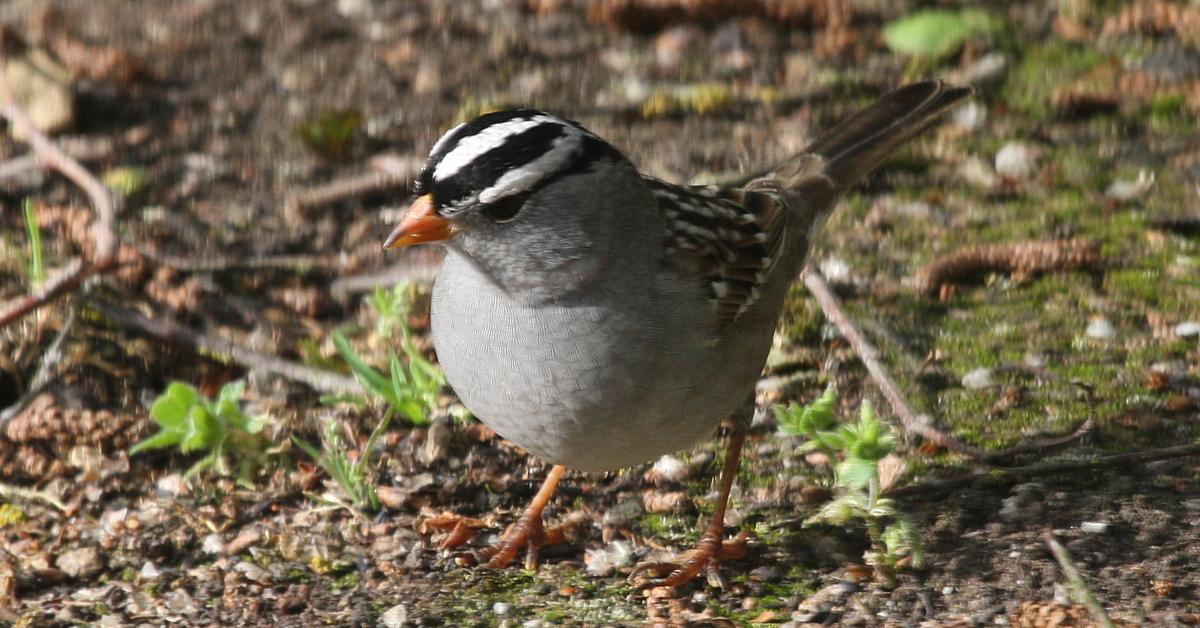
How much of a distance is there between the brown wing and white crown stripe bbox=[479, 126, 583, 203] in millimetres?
427

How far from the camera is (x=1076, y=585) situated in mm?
3402

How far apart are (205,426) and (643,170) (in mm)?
2313

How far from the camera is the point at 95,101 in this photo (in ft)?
20.6

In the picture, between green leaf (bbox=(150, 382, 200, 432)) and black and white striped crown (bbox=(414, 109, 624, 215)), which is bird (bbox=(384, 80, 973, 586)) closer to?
black and white striped crown (bbox=(414, 109, 624, 215))

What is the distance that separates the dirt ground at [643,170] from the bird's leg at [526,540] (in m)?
0.06

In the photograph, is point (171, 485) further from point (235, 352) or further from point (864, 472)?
point (864, 472)

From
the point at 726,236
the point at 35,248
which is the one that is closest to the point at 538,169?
the point at 726,236

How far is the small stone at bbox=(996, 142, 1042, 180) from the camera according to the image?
570 cm

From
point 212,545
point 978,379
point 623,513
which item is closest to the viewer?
point 212,545

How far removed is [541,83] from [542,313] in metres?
2.96

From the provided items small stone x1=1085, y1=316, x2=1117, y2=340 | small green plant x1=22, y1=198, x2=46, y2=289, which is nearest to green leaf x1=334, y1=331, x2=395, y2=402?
small green plant x1=22, y1=198, x2=46, y2=289

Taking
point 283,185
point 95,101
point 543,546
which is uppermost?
point 95,101

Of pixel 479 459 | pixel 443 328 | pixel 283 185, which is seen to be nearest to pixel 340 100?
pixel 283 185

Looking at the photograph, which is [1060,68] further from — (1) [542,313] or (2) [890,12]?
(1) [542,313]
